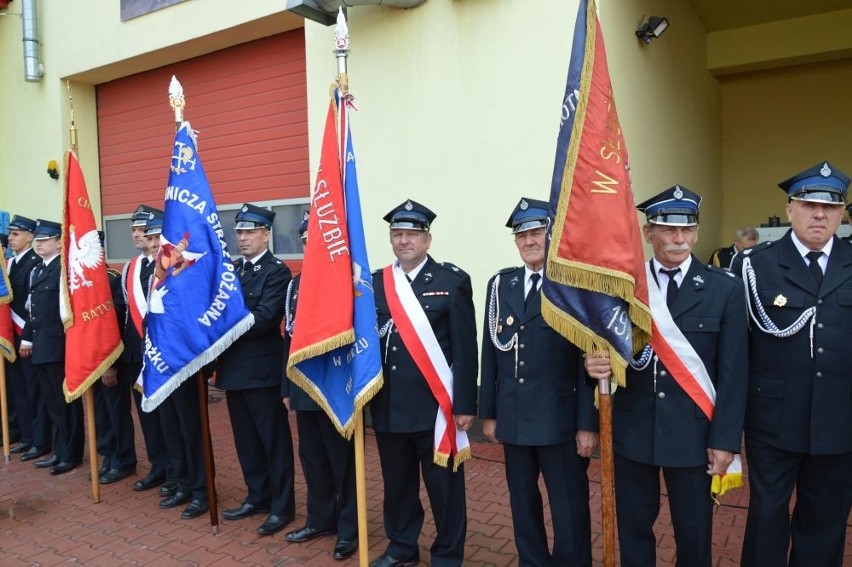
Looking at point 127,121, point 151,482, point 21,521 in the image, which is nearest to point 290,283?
point 151,482

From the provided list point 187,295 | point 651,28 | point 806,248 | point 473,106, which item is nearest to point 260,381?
point 187,295

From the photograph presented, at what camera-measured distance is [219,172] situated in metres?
8.16

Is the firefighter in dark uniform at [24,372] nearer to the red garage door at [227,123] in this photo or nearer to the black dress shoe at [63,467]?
the black dress shoe at [63,467]

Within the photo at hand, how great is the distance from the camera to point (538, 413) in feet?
10.0

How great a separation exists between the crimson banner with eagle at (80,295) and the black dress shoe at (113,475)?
35.6 inches

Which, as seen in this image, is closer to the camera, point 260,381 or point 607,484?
point 607,484

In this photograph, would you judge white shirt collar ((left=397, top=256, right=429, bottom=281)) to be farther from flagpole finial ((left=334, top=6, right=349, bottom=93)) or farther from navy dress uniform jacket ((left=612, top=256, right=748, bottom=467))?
navy dress uniform jacket ((left=612, top=256, right=748, bottom=467))

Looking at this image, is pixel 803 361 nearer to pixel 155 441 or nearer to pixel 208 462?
pixel 208 462

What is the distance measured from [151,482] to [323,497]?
1.86m

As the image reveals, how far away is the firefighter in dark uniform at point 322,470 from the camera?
153 inches

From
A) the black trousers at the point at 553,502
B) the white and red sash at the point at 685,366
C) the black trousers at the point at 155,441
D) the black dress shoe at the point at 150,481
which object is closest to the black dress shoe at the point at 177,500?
the black trousers at the point at 155,441

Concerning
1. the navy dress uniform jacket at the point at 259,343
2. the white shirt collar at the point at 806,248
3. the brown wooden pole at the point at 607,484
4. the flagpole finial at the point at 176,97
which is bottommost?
the brown wooden pole at the point at 607,484

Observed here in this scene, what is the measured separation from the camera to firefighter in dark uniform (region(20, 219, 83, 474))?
5609 millimetres

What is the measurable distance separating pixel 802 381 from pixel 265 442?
121 inches
